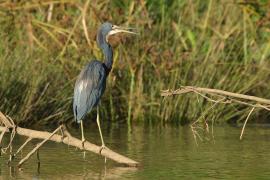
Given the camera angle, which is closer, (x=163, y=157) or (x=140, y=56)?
(x=163, y=157)

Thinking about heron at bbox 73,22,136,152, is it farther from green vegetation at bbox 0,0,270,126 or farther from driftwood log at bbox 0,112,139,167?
green vegetation at bbox 0,0,270,126

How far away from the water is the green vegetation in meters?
0.75

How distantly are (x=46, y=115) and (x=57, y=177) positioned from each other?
17.3 feet

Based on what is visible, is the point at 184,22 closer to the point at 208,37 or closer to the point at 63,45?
the point at 208,37

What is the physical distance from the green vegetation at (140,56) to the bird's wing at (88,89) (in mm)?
3293

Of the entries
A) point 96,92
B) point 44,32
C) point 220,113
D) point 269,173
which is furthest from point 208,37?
Result: point 269,173

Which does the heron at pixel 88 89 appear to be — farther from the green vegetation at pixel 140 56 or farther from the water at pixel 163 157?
the green vegetation at pixel 140 56

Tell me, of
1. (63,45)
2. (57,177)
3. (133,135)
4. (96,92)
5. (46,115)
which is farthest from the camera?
(63,45)

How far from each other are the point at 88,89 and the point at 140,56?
189 inches

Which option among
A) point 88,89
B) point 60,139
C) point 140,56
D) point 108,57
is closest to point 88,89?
point 88,89

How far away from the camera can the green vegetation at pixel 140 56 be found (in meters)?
14.7

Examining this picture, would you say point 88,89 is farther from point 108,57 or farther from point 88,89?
point 108,57

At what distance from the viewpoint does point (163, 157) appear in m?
11.1

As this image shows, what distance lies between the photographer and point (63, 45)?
15.8m
